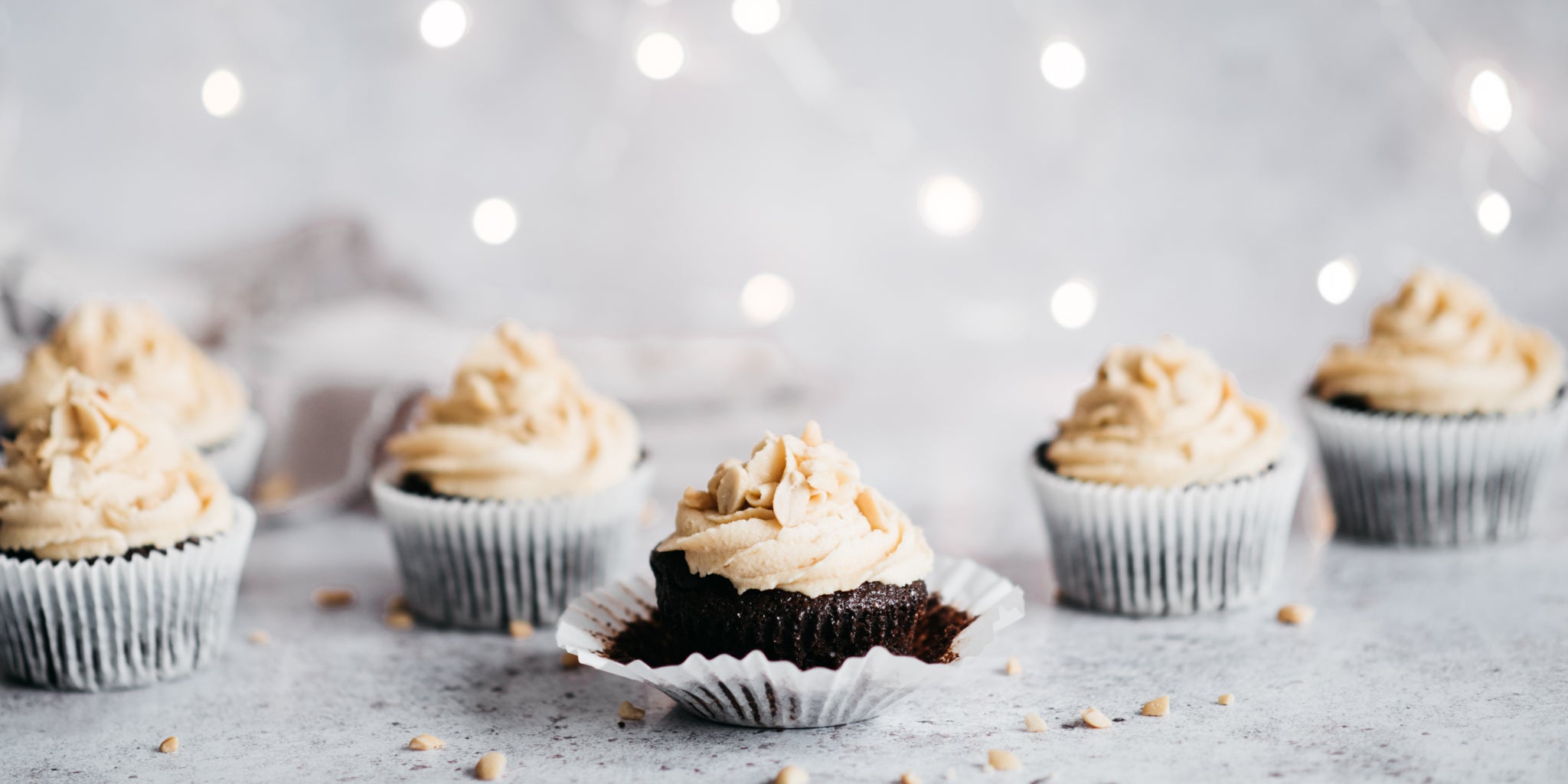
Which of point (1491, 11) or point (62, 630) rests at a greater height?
point (1491, 11)

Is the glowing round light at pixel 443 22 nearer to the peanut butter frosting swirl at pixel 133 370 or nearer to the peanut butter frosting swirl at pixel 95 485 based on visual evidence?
the peanut butter frosting swirl at pixel 133 370

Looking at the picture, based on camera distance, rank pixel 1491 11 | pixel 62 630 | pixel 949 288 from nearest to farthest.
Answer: pixel 62 630, pixel 1491 11, pixel 949 288

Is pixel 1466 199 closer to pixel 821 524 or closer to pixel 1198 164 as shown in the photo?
pixel 1198 164

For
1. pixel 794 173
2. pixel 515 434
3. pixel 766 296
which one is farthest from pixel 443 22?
pixel 515 434

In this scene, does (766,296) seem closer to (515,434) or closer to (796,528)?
(515,434)

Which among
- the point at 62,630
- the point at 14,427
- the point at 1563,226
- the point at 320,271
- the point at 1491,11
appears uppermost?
the point at 1491,11

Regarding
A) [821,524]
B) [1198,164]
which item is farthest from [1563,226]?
[821,524]

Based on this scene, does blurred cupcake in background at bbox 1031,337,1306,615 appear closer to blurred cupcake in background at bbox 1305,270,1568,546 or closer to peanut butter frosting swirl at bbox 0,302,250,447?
blurred cupcake in background at bbox 1305,270,1568,546
